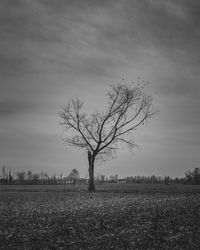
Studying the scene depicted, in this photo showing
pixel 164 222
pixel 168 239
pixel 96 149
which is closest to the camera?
pixel 168 239

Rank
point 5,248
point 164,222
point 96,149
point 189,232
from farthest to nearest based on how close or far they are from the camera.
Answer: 1. point 96,149
2. point 164,222
3. point 189,232
4. point 5,248

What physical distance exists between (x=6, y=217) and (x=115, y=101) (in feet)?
119

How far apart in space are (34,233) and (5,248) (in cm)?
201

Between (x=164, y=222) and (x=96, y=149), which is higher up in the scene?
(x=96, y=149)

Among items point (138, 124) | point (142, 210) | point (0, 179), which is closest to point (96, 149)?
point (138, 124)

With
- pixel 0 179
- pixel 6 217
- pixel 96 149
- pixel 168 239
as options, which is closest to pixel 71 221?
pixel 6 217

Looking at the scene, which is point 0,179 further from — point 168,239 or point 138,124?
point 168,239

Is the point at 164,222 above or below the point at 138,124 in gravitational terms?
below

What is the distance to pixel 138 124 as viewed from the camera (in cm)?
5069

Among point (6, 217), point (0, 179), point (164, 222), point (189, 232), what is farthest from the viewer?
point (0, 179)

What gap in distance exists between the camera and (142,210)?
17875mm

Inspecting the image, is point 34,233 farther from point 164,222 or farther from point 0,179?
point 0,179

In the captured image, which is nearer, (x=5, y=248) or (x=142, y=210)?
(x=5, y=248)

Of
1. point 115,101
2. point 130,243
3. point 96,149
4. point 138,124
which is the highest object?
point 115,101
